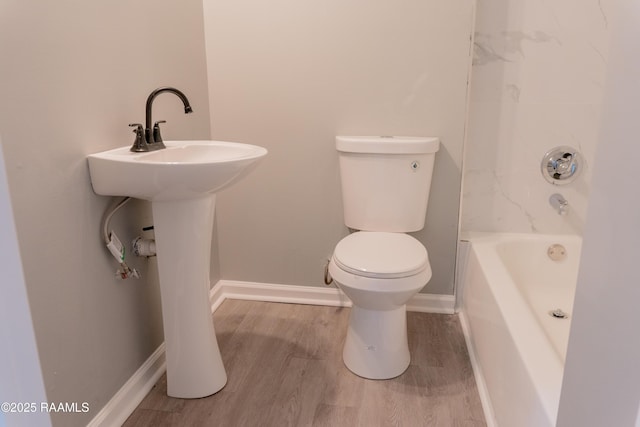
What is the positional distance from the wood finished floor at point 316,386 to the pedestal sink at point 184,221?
11cm

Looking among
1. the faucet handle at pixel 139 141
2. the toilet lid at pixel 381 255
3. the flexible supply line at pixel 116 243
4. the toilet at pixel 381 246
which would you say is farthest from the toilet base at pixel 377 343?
the faucet handle at pixel 139 141

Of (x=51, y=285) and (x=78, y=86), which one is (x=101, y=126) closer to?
(x=78, y=86)

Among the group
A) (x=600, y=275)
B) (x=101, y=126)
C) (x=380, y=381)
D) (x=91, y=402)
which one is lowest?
(x=380, y=381)

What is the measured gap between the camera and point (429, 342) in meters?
2.05

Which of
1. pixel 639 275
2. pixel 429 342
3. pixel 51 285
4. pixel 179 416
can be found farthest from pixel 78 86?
pixel 429 342

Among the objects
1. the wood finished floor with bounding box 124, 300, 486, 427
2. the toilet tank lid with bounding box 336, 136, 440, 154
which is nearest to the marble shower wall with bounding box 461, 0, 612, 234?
the toilet tank lid with bounding box 336, 136, 440, 154

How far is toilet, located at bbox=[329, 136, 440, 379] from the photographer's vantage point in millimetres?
1675

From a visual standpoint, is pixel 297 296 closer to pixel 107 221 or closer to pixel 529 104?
pixel 107 221

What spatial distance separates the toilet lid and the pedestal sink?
50cm

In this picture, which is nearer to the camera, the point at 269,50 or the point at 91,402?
the point at 91,402

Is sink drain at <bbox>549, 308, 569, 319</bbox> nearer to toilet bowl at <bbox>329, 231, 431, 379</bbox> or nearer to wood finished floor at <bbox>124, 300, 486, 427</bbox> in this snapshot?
wood finished floor at <bbox>124, 300, 486, 427</bbox>

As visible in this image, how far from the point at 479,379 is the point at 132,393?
1.23 m

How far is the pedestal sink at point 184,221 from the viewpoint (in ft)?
4.40

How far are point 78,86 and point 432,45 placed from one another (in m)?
1.38
